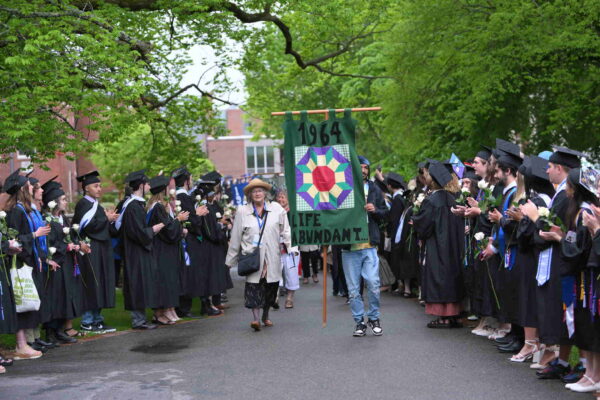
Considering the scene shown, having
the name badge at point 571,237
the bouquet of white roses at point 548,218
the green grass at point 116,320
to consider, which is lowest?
the green grass at point 116,320

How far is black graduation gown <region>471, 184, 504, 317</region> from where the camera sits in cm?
1088

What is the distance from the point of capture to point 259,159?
100m

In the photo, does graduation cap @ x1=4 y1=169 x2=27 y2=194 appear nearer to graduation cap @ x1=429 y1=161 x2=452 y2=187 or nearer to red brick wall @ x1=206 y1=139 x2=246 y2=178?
graduation cap @ x1=429 y1=161 x2=452 y2=187

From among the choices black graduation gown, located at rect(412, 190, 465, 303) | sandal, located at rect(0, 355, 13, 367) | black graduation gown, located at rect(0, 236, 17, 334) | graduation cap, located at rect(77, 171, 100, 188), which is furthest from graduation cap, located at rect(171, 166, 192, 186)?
sandal, located at rect(0, 355, 13, 367)

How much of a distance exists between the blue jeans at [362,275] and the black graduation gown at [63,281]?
3.85 m

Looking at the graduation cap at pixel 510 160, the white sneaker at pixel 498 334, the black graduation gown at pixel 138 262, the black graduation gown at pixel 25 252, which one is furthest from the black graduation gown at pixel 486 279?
the black graduation gown at pixel 25 252

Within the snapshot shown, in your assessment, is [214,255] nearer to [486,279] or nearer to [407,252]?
[407,252]

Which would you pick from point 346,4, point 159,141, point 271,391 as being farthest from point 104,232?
point 346,4

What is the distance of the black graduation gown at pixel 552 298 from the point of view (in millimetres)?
8680

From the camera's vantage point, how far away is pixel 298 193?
1155 cm

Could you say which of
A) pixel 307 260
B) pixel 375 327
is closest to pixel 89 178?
pixel 375 327

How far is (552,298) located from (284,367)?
290 cm

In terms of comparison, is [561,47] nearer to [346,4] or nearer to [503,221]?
[346,4]

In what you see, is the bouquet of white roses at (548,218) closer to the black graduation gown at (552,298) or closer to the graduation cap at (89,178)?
the black graduation gown at (552,298)
